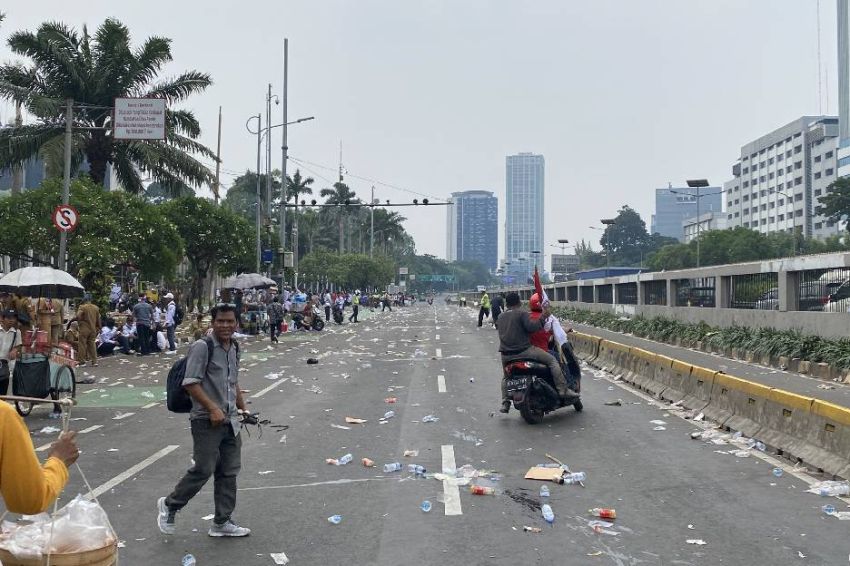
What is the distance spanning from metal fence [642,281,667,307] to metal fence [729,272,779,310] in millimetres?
7469

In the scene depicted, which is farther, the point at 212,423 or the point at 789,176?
the point at 789,176

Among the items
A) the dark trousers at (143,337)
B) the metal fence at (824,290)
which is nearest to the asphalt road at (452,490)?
the metal fence at (824,290)

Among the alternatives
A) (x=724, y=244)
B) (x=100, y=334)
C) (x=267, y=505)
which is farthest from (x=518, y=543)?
(x=724, y=244)

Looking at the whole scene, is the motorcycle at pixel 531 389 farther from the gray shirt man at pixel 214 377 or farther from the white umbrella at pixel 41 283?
the white umbrella at pixel 41 283

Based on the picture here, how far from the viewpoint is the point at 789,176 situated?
425 feet

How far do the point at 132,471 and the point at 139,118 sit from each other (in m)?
17.7

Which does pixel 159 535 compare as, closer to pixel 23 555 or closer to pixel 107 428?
pixel 23 555

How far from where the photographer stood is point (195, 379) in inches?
244

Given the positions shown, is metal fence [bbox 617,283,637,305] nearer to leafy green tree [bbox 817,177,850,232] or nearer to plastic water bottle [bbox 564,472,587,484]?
plastic water bottle [bbox 564,472,587,484]

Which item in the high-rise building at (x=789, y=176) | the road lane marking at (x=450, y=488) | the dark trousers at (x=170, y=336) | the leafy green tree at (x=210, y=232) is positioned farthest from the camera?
the high-rise building at (x=789, y=176)

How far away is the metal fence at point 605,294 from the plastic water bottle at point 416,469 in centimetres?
3577

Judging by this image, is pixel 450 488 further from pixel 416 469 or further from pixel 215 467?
pixel 215 467

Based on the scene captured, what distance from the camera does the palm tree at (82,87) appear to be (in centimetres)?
2884

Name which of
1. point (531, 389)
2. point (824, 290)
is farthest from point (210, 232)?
point (531, 389)
